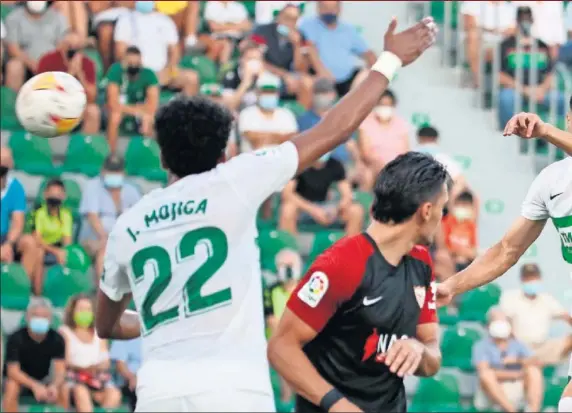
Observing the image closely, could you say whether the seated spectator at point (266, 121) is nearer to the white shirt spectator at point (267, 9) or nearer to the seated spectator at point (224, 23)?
the seated spectator at point (224, 23)

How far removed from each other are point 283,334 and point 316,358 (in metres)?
0.28

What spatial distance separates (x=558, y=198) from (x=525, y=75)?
30.5 feet

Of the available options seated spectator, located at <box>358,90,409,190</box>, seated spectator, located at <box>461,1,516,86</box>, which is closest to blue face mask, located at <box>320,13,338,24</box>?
seated spectator, located at <box>358,90,409,190</box>

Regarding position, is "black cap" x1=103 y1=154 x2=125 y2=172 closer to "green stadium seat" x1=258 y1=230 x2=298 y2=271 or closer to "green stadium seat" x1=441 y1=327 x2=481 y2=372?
"green stadium seat" x1=258 y1=230 x2=298 y2=271

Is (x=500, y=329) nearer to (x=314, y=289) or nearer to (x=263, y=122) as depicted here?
(x=263, y=122)

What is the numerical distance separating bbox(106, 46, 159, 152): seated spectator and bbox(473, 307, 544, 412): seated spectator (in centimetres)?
372

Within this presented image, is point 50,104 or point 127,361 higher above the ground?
point 50,104

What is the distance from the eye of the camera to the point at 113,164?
44.9 feet

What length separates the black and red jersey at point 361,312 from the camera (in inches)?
224

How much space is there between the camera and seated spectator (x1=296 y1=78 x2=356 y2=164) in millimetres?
14281

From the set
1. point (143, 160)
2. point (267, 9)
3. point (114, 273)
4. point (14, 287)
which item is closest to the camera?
point (114, 273)

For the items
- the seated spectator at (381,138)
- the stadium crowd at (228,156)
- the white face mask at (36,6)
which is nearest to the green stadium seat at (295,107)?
the stadium crowd at (228,156)

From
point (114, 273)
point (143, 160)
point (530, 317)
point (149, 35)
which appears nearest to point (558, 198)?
point (114, 273)

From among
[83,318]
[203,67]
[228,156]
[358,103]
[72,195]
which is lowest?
[83,318]
